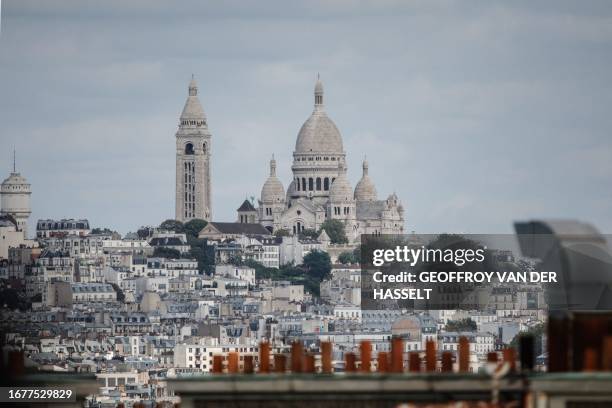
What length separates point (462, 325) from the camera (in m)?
196

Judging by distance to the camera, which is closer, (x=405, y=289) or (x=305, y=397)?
(x=305, y=397)

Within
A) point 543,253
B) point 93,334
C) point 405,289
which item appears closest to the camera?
point 543,253

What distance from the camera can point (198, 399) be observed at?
2581 cm

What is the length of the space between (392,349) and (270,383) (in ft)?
3.71

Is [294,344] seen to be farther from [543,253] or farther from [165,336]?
[165,336]

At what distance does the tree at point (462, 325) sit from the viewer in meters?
192

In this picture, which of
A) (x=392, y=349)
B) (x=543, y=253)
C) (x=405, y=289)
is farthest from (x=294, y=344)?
(x=405, y=289)

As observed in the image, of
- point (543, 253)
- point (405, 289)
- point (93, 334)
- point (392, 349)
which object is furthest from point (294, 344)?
point (93, 334)

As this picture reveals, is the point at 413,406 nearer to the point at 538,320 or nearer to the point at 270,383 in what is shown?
the point at 270,383

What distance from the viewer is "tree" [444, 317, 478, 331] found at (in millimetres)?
191625

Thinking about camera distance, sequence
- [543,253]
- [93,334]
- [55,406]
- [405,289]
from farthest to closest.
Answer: [93,334] → [405,289] → [543,253] → [55,406]

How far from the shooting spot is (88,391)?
2703cm

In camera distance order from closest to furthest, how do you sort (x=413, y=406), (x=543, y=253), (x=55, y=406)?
(x=413, y=406) < (x=55, y=406) < (x=543, y=253)

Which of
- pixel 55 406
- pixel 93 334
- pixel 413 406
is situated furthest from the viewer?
pixel 93 334
